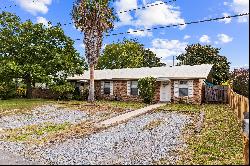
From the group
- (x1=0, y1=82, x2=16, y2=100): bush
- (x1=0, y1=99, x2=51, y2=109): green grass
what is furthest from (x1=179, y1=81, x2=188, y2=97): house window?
(x1=0, y1=82, x2=16, y2=100): bush

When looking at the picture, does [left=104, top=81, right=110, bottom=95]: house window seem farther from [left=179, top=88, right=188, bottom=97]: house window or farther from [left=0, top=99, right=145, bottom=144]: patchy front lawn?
[left=0, top=99, right=145, bottom=144]: patchy front lawn

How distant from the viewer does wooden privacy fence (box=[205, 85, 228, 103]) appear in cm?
2850

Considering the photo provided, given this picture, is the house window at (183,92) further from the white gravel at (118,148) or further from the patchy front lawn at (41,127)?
the white gravel at (118,148)

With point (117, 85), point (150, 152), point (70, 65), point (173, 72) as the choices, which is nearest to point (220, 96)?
point (173, 72)

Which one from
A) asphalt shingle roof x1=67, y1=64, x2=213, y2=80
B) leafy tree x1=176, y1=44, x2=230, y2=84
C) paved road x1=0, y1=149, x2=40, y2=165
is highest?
leafy tree x1=176, y1=44, x2=230, y2=84

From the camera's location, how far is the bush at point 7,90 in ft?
112

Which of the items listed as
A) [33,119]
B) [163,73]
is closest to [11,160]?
[33,119]

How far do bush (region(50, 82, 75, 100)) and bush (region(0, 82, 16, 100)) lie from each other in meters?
4.97

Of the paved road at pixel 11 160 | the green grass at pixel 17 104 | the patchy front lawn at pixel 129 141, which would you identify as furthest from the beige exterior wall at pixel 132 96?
the paved road at pixel 11 160

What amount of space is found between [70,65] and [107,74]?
15.6ft

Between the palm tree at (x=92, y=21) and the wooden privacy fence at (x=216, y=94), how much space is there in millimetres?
11205

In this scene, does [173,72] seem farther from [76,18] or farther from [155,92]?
[76,18]

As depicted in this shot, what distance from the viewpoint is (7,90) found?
34.6 meters

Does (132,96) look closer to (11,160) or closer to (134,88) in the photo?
(134,88)
